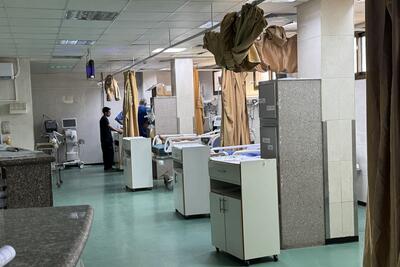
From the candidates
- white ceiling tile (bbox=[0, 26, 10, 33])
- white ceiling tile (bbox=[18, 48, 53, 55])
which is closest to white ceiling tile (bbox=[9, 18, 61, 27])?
white ceiling tile (bbox=[0, 26, 10, 33])

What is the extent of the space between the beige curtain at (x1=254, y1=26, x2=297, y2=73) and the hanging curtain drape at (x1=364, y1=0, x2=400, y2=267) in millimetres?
3721

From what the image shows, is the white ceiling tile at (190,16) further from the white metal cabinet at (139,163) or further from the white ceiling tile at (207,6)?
the white metal cabinet at (139,163)

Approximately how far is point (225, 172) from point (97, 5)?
2546mm

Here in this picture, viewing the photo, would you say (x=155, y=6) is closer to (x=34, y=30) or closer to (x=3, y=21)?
(x=3, y=21)

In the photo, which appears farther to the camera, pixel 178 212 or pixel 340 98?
pixel 178 212

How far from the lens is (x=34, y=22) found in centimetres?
612

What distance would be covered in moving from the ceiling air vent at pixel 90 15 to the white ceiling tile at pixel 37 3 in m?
0.35

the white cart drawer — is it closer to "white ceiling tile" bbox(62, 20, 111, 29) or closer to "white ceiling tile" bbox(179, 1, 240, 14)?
"white ceiling tile" bbox(179, 1, 240, 14)

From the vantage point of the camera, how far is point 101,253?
4.93m

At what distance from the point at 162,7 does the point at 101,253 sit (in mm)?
3052

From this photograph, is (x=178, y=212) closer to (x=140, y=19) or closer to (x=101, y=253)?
(x=101, y=253)

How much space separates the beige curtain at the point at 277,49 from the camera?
5.51 meters

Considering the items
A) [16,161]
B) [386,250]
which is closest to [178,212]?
[16,161]

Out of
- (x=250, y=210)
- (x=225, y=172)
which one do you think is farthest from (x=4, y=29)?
(x=250, y=210)
